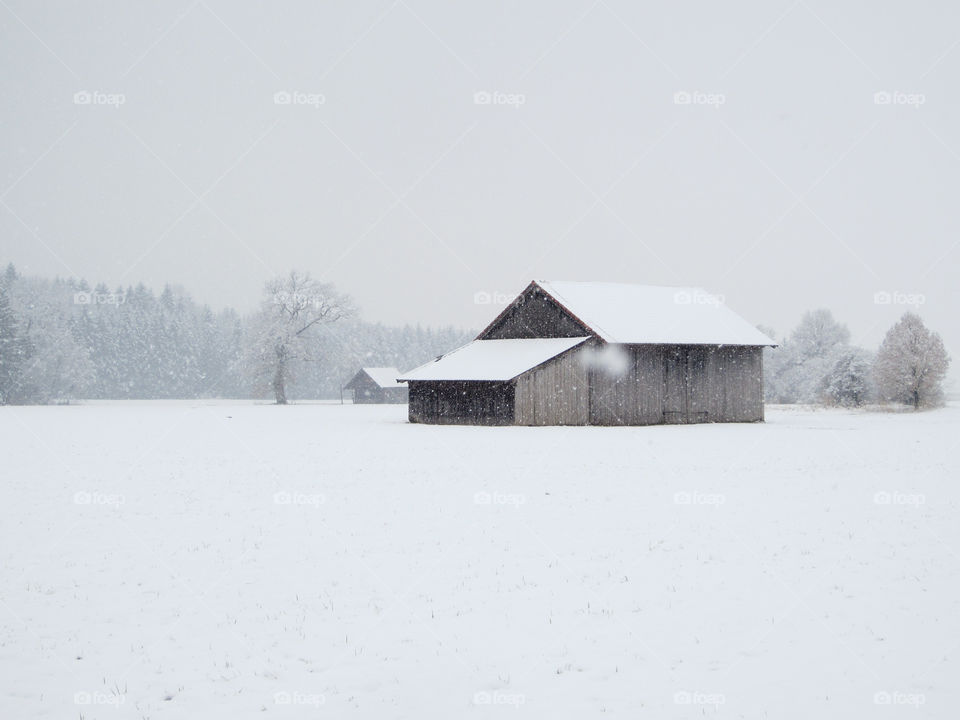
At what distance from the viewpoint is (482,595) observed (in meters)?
9.80

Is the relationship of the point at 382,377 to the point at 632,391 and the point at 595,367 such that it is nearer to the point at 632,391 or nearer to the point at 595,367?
the point at 595,367

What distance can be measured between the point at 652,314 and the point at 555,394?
8.97 meters

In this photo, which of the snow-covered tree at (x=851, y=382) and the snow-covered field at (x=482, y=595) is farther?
the snow-covered tree at (x=851, y=382)

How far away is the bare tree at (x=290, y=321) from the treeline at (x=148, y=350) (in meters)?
0.57

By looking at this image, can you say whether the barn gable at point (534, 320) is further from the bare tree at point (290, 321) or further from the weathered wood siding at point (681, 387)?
the bare tree at point (290, 321)

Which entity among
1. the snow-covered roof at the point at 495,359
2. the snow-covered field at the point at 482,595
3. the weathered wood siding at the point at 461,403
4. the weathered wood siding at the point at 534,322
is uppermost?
the weathered wood siding at the point at 534,322

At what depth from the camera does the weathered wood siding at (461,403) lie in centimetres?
3928

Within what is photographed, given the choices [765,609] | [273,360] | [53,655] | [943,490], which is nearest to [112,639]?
[53,655]

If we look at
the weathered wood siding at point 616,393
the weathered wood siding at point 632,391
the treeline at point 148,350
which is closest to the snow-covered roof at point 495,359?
the weathered wood siding at point 616,393

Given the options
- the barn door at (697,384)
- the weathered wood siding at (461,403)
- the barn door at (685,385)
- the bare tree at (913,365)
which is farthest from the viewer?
the bare tree at (913,365)

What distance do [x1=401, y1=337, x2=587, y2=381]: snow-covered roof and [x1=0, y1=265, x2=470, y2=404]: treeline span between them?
1870 cm

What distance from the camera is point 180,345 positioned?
11112cm

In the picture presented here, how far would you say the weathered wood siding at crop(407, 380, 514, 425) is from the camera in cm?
3928

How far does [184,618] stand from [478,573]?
11.8 feet
